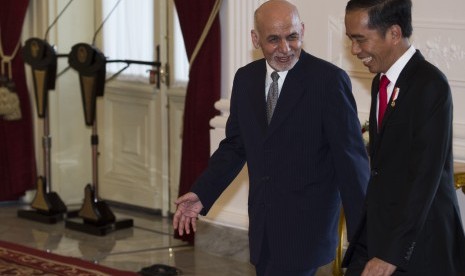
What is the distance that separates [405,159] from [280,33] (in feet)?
2.68

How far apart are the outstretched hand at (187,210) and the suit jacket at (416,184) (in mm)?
866

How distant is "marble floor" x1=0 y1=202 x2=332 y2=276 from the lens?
5.92 metres

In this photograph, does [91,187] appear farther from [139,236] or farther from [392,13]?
[392,13]

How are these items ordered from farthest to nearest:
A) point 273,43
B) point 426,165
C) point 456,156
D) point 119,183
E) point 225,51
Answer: point 119,183 → point 225,51 → point 456,156 → point 273,43 → point 426,165

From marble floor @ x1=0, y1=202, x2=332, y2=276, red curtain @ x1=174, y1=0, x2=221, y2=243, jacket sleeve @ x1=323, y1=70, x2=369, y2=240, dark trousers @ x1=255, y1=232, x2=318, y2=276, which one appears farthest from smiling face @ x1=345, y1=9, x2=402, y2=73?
red curtain @ x1=174, y1=0, x2=221, y2=243

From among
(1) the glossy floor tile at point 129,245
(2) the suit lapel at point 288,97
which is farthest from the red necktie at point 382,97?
(1) the glossy floor tile at point 129,245

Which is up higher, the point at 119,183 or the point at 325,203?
the point at 325,203

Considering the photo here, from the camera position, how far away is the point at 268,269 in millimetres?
3395

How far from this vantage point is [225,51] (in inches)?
246

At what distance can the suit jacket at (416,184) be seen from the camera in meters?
2.61

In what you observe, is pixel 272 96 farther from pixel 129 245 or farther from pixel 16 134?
pixel 16 134

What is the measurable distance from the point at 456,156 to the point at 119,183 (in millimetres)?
3594

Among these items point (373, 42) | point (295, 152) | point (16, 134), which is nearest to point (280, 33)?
point (295, 152)

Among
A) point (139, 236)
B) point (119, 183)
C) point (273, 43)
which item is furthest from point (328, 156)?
point (119, 183)
